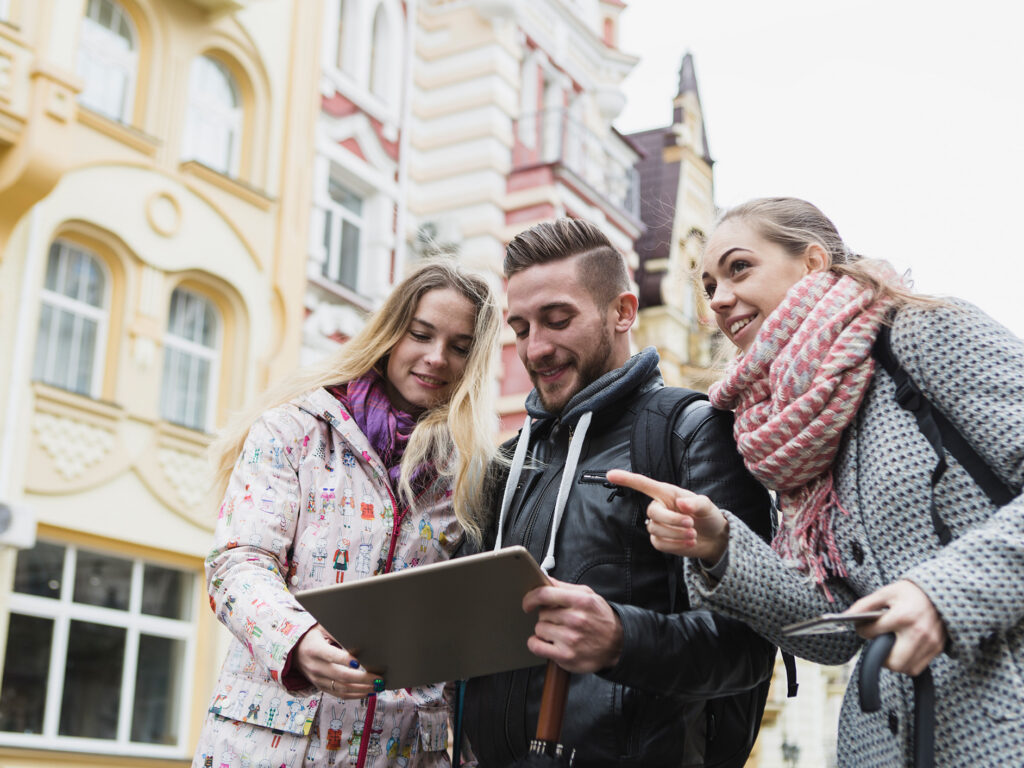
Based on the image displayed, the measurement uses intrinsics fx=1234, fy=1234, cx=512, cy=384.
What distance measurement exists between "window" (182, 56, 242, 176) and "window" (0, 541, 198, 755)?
3947 millimetres

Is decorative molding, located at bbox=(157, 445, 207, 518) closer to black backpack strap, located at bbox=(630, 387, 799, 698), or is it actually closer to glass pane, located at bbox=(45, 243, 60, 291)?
glass pane, located at bbox=(45, 243, 60, 291)

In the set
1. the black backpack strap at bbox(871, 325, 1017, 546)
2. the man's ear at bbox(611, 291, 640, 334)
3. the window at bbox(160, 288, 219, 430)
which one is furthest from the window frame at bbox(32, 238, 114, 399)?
the black backpack strap at bbox(871, 325, 1017, 546)

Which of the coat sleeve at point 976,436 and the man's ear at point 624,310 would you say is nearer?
the coat sleeve at point 976,436

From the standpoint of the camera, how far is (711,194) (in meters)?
23.3

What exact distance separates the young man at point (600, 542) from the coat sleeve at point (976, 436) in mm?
543

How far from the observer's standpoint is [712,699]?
271 centimetres

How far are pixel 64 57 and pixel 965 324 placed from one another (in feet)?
30.8

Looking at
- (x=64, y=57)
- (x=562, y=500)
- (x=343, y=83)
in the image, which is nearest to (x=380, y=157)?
(x=343, y=83)

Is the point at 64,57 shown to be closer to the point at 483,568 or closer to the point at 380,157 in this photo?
the point at 380,157

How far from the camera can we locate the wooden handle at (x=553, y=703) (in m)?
2.41

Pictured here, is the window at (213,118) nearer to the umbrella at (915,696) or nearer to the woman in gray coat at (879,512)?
the woman in gray coat at (879,512)

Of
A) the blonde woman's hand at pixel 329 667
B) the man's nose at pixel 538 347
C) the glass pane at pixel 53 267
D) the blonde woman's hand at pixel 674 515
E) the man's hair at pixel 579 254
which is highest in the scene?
the glass pane at pixel 53 267

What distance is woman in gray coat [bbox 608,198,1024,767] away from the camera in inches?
79.4

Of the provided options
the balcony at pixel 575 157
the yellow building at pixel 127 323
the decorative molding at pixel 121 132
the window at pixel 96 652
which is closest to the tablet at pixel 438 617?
the yellow building at pixel 127 323
